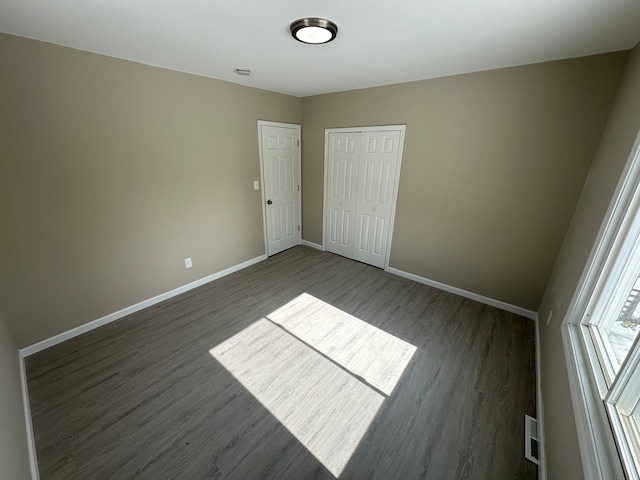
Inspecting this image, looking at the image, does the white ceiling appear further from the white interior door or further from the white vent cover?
the white vent cover

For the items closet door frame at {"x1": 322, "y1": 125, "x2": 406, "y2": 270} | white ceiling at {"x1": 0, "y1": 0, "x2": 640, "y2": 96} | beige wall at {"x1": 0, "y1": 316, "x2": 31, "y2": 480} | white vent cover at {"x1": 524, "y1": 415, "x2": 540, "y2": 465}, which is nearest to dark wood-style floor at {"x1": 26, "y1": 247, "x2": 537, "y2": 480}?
white vent cover at {"x1": 524, "y1": 415, "x2": 540, "y2": 465}

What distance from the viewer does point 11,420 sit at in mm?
1296

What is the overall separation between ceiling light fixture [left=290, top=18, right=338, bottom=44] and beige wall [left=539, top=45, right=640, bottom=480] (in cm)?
182

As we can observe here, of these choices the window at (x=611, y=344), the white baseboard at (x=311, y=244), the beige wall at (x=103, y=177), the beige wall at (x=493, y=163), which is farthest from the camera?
the white baseboard at (x=311, y=244)

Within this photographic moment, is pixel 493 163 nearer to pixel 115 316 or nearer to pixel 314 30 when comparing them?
pixel 314 30

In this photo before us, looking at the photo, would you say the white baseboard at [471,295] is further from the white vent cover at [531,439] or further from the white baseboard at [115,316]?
the white baseboard at [115,316]

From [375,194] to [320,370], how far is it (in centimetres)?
239

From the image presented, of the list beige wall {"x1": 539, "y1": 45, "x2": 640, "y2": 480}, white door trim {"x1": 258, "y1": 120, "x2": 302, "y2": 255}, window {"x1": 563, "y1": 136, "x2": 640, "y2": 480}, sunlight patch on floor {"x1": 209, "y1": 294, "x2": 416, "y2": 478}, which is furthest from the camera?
white door trim {"x1": 258, "y1": 120, "x2": 302, "y2": 255}

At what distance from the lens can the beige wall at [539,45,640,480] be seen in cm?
123

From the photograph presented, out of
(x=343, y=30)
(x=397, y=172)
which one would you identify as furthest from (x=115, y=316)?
(x=397, y=172)

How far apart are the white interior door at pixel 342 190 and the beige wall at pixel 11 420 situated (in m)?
3.56

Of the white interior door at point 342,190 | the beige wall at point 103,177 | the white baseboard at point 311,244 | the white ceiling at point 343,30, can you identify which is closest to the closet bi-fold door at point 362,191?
the white interior door at point 342,190

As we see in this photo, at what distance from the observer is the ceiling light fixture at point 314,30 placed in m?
1.51

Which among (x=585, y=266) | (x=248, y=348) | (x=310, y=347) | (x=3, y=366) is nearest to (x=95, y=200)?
(x=3, y=366)
